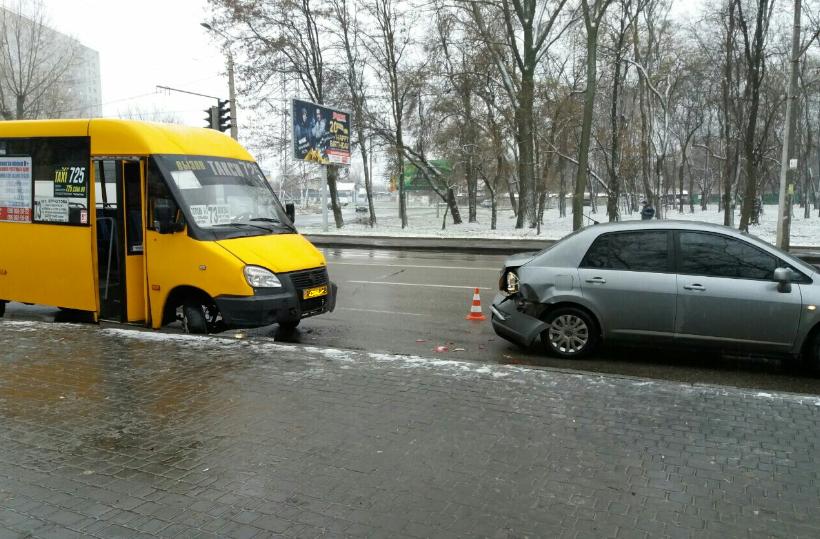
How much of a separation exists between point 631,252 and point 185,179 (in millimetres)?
5408

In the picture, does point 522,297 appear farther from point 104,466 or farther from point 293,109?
point 293,109

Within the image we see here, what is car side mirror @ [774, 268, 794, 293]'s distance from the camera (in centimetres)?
615

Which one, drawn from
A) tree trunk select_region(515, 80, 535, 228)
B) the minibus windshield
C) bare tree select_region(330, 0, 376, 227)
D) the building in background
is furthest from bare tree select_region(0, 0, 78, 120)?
the minibus windshield

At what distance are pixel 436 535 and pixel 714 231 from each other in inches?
197

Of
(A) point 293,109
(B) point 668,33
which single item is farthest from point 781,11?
(A) point 293,109

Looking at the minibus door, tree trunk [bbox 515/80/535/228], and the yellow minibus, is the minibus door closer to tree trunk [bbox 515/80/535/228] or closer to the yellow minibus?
the yellow minibus

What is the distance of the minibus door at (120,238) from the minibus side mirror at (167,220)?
47 centimetres

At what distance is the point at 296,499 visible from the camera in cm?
346

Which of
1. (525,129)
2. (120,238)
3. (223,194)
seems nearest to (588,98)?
(525,129)

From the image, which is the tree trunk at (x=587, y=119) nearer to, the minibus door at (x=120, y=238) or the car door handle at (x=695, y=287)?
the car door handle at (x=695, y=287)

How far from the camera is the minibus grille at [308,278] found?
24.3ft

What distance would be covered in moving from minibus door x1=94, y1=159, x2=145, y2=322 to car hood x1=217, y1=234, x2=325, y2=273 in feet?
4.45

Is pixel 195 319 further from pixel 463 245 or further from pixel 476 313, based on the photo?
pixel 463 245

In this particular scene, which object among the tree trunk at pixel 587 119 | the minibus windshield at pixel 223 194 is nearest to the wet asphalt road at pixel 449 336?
the minibus windshield at pixel 223 194
